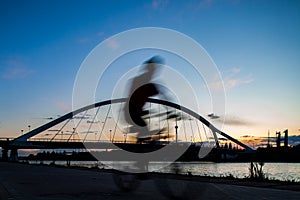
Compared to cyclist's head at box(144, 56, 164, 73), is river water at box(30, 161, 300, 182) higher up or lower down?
lower down

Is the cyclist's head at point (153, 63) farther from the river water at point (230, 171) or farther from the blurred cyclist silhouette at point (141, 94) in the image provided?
the river water at point (230, 171)

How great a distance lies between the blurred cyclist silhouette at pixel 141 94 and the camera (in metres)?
7.88

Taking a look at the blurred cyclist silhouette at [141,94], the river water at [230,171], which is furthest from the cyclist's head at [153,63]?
the river water at [230,171]

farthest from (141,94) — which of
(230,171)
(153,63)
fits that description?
(230,171)

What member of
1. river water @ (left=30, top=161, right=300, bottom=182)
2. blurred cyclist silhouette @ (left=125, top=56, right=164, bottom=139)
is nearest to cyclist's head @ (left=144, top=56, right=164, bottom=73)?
blurred cyclist silhouette @ (left=125, top=56, right=164, bottom=139)

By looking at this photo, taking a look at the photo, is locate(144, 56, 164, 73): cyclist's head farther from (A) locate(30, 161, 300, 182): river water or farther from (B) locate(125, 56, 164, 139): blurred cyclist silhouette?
(A) locate(30, 161, 300, 182): river water

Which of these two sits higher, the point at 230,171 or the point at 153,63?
the point at 153,63

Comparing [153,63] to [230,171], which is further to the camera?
[230,171]

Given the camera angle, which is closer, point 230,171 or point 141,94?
point 141,94

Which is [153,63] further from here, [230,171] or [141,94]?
[230,171]

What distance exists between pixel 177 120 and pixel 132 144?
1556 millimetres

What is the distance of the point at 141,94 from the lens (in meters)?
8.52

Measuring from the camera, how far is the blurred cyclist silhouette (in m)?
7.88

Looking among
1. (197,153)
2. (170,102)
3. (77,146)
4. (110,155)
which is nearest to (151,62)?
(170,102)
